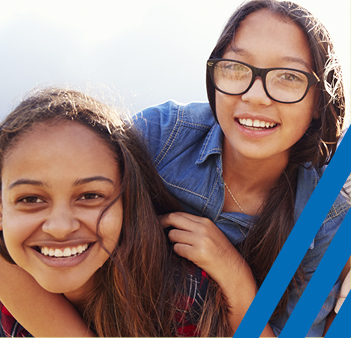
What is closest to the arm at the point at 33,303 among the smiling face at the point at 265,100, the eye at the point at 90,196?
the eye at the point at 90,196

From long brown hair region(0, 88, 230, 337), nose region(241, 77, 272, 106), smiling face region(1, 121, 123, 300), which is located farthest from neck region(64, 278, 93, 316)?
nose region(241, 77, 272, 106)

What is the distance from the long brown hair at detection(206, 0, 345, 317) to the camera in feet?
6.38

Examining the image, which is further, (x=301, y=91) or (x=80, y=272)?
(x=301, y=91)

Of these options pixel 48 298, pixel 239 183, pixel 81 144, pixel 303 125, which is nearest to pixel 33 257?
pixel 48 298

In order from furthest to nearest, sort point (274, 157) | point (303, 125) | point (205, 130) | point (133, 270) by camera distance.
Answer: point (205, 130) < point (274, 157) < point (303, 125) < point (133, 270)

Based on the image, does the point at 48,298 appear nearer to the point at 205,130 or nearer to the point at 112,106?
the point at 112,106

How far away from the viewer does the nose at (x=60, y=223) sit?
Answer: 63.5 inches

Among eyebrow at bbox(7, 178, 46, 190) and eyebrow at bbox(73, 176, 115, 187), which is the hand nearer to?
eyebrow at bbox(73, 176, 115, 187)

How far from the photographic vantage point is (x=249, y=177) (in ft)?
7.78

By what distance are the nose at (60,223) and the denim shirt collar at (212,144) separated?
966 mm

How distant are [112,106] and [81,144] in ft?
1.28

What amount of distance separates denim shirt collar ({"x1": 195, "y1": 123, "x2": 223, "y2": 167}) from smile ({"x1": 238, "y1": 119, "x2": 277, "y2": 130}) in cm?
35

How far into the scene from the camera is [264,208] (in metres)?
2.29

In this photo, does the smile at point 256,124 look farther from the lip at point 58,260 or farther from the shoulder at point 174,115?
the lip at point 58,260
